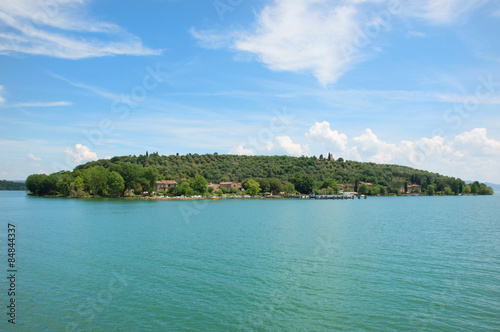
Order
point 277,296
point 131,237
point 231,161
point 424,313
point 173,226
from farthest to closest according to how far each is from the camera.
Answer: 1. point 231,161
2. point 173,226
3. point 131,237
4. point 277,296
5. point 424,313

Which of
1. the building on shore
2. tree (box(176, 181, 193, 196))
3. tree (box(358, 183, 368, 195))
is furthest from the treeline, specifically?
tree (box(358, 183, 368, 195))

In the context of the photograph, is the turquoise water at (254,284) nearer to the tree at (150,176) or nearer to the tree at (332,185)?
the tree at (150,176)

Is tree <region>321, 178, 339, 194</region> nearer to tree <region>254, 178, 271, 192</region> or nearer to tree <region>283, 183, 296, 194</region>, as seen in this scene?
tree <region>283, 183, 296, 194</region>

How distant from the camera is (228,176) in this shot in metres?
151

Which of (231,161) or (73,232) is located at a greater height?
(231,161)

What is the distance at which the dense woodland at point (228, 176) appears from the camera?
101 m

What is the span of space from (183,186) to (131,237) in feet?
268

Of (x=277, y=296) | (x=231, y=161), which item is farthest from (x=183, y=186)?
(x=277, y=296)

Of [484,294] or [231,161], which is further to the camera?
[231,161]

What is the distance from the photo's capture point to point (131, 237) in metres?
30.6

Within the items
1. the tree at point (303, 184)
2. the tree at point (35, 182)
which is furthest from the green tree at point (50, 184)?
the tree at point (303, 184)

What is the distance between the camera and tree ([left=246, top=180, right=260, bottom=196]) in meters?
131

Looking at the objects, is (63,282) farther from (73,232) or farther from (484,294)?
(484,294)

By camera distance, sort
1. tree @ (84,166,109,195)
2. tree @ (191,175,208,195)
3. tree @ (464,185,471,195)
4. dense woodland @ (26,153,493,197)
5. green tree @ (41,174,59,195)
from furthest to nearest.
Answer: tree @ (464,185,471,195)
tree @ (191,175,208,195)
green tree @ (41,174,59,195)
dense woodland @ (26,153,493,197)
tree @ (84,166,109,195)
